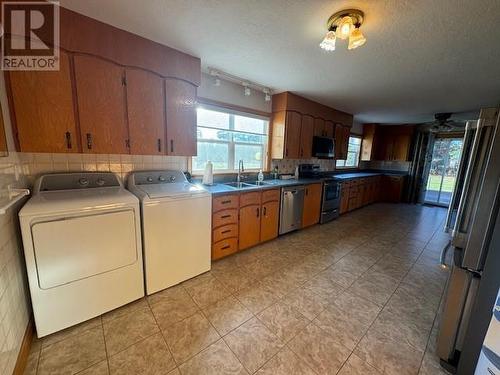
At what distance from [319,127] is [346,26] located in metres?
2.96

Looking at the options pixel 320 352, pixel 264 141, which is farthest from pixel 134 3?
pixel 320 352

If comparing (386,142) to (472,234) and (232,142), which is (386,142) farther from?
(472,234)

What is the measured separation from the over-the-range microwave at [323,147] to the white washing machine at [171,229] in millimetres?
2864

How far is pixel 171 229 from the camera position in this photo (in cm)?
204

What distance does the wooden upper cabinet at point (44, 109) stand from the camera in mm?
1547

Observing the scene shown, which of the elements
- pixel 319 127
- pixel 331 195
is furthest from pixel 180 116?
pixel 331 195

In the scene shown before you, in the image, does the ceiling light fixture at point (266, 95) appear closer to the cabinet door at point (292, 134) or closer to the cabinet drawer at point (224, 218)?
the cabinet door at point (292, 134)

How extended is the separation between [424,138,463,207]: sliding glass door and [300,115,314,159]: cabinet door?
467cm

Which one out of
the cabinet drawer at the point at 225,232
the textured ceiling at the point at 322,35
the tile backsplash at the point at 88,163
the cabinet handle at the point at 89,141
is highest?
the textured ceiling at the point at 322,35

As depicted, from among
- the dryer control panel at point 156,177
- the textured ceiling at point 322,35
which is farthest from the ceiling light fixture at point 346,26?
the dryer control panel at point 156,177

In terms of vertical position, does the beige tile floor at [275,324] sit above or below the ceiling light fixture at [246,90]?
below

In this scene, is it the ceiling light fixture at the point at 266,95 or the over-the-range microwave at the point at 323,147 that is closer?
the ceiling light fixture at the point at 266,95

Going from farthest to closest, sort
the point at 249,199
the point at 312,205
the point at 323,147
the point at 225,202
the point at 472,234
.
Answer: the point at 323,147, the point at 312,205, the point at 249,199, the point at 225,202, the point at 472,234

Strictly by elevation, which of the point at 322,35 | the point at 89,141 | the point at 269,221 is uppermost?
the point at 322,35
